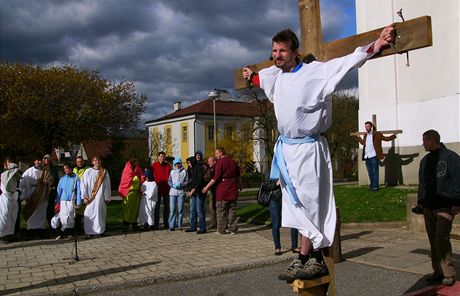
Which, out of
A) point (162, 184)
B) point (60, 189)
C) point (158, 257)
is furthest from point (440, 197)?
point (60, 189)

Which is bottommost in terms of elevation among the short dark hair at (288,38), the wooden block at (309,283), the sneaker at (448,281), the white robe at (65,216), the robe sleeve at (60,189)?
the sneaker at (448,281)

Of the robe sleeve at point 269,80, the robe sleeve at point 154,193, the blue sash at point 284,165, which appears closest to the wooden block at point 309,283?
the blue sash at point 284,165

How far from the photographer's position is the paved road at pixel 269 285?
662 centimetres

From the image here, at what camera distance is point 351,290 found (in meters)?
6.60

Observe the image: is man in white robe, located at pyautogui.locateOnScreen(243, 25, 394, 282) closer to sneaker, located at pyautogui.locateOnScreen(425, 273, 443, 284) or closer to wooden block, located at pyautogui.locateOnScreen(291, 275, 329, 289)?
wooden block, located at pyautogui.locateOnScreen(291, 275, 329, 289)

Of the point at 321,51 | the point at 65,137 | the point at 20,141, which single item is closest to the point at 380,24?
the point at 321,51

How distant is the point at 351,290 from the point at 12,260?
6.23 m

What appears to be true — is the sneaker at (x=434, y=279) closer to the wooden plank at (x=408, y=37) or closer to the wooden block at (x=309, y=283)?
the wooden plank at (x=408, y=37)

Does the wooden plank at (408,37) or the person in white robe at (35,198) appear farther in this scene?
the person in white robe at (35,198)

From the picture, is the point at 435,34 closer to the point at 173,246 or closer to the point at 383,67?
the point at 383,67

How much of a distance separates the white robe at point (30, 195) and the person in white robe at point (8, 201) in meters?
0.49

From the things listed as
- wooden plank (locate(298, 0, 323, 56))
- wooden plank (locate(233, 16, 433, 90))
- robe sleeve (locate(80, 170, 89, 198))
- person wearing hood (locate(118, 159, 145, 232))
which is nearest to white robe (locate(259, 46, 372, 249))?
wooden plank (locate(233, 16, 433, 90))

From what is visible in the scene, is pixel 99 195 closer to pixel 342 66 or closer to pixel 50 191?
pixel 50 191

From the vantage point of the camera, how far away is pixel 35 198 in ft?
39.5
